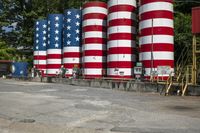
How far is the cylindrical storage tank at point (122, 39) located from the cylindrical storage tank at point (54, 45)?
1239cm

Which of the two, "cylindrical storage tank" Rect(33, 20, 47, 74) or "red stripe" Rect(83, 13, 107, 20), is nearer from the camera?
"red stripe" Rect(83, 13, 107, 20)

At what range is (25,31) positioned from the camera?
68.7 metres

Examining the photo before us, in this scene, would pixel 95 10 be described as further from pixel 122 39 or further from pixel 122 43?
pixel 122 43

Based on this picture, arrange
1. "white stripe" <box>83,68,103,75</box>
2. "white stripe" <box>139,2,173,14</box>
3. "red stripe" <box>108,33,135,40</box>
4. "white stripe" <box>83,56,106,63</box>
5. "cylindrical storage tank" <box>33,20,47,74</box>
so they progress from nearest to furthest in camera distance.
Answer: "white stripe" <box>139,2,173,14</box> < "red stripe" <box>108,33,135,40</box> < "white stripe" <box>83,68,103,75</box> < "white stripe" <box>83,56,106,63</box> < "cylindrical storage tank" <box>33,20,47,74</box>

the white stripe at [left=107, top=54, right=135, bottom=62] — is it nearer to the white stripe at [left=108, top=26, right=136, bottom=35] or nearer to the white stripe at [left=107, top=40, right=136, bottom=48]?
the white stripe at [left=107, top=40, right=136, bottom=48]

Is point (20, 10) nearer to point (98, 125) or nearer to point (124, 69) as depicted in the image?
point (124, 69)

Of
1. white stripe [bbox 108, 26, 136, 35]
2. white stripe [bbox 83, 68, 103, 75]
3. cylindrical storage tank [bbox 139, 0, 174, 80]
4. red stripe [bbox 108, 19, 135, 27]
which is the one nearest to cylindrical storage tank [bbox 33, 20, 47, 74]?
white stripe [bbox 83, 68, 103, 75]

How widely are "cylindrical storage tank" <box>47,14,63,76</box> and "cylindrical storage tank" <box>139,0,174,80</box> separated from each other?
655 inches

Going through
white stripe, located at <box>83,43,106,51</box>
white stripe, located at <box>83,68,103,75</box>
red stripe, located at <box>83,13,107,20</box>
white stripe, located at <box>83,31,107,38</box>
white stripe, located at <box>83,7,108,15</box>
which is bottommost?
white stripe, located at <box>83,68,103,75</box>

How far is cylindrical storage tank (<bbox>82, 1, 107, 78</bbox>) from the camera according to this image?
35.4m

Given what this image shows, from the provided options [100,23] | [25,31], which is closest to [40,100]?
[100,23]

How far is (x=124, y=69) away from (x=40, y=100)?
13530 mm

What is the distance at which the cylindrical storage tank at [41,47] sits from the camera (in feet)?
158

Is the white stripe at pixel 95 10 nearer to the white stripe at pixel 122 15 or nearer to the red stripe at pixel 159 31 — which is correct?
the white stripe at pixel 122 15
